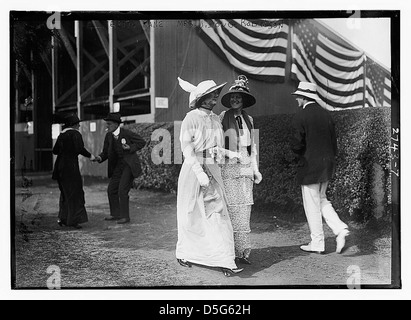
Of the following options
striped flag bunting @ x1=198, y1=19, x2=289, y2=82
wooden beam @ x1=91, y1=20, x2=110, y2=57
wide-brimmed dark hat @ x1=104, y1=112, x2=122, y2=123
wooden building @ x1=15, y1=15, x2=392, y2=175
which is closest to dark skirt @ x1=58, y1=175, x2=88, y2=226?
wooden building @ x1=15, y1=15, x2=392, y2=175

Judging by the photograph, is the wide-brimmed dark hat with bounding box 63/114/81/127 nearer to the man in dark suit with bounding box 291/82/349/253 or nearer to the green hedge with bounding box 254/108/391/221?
the green hedge with bounding box 254/108/391/221

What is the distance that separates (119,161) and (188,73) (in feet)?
3.57

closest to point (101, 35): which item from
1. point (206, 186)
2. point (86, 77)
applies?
point (86, 77)

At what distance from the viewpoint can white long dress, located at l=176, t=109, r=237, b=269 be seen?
4273 mm

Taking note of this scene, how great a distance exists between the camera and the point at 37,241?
4512 millimetres

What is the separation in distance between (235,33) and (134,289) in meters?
2.64

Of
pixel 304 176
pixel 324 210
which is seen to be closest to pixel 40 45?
pixel 304 176

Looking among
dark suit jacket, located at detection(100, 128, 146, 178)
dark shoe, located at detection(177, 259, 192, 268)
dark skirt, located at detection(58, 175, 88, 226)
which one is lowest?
dark shoe, located at detection(177, 259, 192, 268)

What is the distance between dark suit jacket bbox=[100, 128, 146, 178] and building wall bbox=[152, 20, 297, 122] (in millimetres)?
329

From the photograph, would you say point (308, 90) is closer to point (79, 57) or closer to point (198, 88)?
point (198, 88)

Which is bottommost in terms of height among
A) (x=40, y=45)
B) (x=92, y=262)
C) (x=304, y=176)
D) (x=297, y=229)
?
(x=92, y=262)

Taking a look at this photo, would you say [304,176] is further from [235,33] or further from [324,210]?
[235,33]

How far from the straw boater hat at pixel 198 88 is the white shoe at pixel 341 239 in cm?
180

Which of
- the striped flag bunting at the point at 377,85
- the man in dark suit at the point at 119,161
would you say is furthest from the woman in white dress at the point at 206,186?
the striped flag bunting at the point at 377,85
